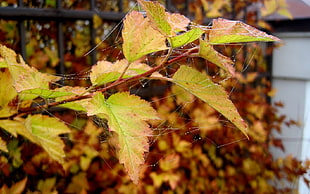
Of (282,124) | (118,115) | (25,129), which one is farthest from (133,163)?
(282,124)

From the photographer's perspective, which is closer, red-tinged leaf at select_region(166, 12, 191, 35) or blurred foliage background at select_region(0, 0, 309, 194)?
red-tinged leaf at select_region(166, 12, 191, 35)

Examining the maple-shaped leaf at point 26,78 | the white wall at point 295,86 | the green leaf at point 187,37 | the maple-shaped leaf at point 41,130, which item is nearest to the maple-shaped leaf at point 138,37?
the green leaf at point 187,37

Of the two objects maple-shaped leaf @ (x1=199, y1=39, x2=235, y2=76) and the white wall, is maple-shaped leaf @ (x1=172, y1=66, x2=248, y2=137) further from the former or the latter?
the white wall

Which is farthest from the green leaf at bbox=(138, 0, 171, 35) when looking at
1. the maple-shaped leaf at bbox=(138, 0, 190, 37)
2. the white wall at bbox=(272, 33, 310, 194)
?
the white wall at bbox=(272, 33, 310, 194)

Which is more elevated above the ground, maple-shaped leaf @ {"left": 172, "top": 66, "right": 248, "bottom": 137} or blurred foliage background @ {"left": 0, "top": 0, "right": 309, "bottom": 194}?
maple-shaped leaf @ {"left": 172, "top": 66, "right": 248, "bottom": 137}

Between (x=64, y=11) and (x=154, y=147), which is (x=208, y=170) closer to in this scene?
(x=154, y=147)

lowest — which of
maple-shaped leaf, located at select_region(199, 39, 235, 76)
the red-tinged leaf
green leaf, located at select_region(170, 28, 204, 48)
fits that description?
maple-shaped leaf, located at select_region(199, 39, 235, 76)
